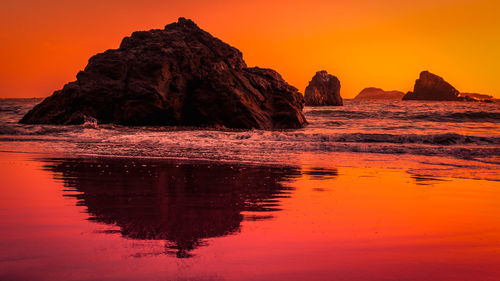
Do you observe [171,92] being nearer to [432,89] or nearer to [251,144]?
[251,144]

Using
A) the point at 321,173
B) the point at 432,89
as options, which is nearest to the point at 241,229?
the point at 321,173

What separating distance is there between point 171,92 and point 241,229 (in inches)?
782

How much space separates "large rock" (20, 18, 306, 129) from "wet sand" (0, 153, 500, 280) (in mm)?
15991

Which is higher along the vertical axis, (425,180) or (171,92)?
(171,92)

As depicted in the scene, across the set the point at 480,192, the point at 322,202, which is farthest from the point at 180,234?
the point at 480,192

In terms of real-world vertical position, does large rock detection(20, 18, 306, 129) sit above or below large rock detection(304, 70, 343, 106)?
below

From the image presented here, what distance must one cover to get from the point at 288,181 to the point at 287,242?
3000 mm

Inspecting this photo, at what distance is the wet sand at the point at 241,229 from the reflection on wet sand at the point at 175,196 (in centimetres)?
2

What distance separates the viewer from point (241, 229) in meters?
2.64

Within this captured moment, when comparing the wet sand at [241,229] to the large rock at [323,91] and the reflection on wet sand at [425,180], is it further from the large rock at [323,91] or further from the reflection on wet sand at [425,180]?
the large rock at [323,91]

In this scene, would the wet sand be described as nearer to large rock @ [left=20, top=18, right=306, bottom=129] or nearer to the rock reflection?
the rock reflection

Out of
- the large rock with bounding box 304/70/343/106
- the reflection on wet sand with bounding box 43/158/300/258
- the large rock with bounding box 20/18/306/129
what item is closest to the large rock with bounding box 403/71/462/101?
the large rock with bounding box 304/70/343/106

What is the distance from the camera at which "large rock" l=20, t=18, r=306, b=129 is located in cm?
2094

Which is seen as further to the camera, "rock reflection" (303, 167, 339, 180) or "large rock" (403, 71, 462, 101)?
"large rock" (403, 71, 462, 101)
